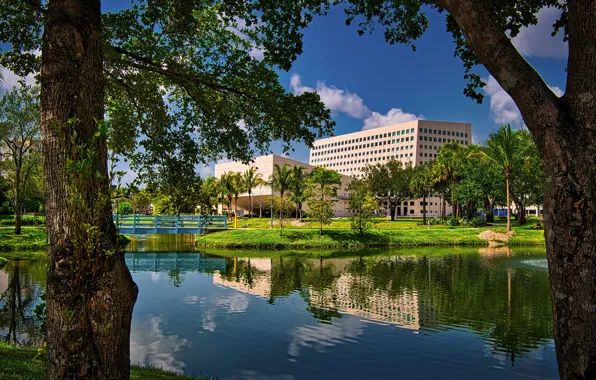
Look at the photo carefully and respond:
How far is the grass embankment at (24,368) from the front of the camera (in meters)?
4.94

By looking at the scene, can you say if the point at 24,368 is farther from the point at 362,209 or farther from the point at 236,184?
the point at 236,184

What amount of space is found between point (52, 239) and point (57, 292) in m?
0.43

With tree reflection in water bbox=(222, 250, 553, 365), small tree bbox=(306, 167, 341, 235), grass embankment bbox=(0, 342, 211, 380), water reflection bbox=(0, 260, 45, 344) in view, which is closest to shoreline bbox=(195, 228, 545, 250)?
small tree bbox=(306, 167, 341, 235)

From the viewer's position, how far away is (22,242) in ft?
98.2

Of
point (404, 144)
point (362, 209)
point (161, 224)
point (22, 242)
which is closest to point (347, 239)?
point (362, 209)

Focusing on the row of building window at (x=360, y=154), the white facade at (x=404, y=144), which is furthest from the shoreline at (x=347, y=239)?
the row of building window at (x=360, y=154)

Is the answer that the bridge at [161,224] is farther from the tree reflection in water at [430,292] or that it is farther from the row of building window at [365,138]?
the row of building window at [365,138]

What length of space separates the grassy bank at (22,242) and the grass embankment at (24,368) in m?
25.0

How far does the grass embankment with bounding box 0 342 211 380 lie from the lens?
4.94 meters

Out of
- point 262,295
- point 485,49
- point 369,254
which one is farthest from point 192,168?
point 369,254

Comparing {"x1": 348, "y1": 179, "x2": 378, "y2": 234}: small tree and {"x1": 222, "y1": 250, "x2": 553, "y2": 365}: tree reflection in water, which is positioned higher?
{"x1": 348, "y1": 179, "x2": 378, "y2": 234}: small tree

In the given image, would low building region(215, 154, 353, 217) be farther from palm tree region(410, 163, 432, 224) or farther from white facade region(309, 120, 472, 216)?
white facade region(309, 120, 472, 216)

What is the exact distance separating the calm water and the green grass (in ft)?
28.4

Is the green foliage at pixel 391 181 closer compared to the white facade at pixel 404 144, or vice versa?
the green foliage at pixel 391 181
